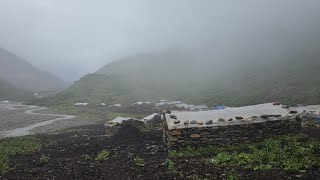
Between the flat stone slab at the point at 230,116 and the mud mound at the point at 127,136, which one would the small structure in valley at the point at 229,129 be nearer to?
the flat stone slab at the point at 230,116

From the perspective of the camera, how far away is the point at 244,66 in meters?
104

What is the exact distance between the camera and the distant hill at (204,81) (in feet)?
217

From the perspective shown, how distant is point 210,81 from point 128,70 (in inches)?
2253

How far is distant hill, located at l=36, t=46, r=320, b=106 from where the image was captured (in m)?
66.1

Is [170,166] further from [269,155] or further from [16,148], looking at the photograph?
[16,148]

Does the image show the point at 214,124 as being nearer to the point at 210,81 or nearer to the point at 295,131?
the point at 295,131

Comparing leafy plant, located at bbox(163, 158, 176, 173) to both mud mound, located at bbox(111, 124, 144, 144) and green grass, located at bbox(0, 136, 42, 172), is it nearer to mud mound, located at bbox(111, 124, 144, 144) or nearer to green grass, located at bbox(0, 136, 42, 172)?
green grass, located at bbox(0, 136, 42, 172)

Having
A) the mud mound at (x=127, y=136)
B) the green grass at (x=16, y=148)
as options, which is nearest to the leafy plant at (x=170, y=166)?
the green grass at (x=16, y=148)

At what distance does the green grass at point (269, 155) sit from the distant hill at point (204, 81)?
3433 cm

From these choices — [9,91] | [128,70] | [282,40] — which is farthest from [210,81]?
[9,91]

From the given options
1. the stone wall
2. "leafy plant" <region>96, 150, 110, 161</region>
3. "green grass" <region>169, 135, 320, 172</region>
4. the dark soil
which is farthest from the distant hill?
"leafy plant" <region>96, 150, 110, 161</region>

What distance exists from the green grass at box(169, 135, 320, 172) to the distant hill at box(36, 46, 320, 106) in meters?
34.3

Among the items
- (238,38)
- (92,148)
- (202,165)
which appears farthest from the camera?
(238,38)

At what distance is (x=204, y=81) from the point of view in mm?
104375
